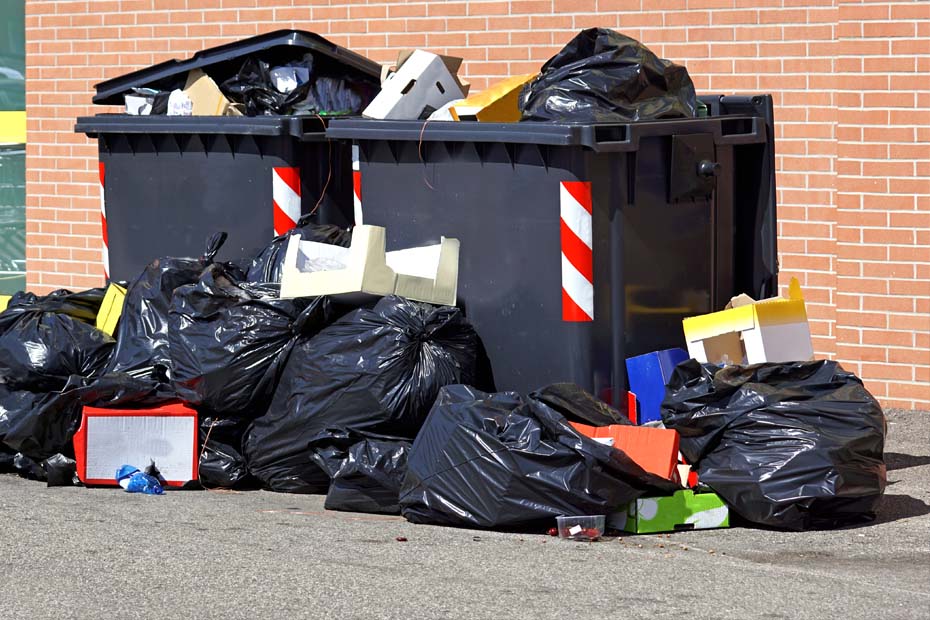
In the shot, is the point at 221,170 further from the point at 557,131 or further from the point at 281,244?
the point at 557,131

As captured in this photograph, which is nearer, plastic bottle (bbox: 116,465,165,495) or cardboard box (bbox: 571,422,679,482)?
cardboard box (bbox: 571,422,679,482)

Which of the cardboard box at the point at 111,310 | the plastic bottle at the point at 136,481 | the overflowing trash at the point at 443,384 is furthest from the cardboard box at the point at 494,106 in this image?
the plastic bottle at the point at 136,481

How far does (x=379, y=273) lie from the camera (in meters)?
5.85

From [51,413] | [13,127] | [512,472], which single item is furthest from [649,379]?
[13,127]

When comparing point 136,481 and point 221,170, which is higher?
point 221,170

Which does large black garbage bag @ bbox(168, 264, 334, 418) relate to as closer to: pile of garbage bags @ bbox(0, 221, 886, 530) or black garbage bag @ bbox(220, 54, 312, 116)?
pile of garbage bags @ bbox(0, 221, 886, 530)

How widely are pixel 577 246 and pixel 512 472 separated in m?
1.05

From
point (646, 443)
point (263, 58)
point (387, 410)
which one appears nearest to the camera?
point (646, 443)

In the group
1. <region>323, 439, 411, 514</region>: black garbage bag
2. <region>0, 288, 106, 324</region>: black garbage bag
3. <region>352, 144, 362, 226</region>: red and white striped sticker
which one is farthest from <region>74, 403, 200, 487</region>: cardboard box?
<region>352, 144, 362, 226</region>: red and white striped sticker

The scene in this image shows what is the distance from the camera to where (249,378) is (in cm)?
586

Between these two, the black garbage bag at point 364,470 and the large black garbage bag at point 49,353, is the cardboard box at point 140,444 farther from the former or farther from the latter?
Result: the black garbage bag at point 364,470

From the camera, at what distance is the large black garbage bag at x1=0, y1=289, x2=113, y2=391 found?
632cm

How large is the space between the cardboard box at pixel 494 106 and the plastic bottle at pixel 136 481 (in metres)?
1.96

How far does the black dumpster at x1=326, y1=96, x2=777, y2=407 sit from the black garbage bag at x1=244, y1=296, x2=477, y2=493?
Answer: 0.87 feet
